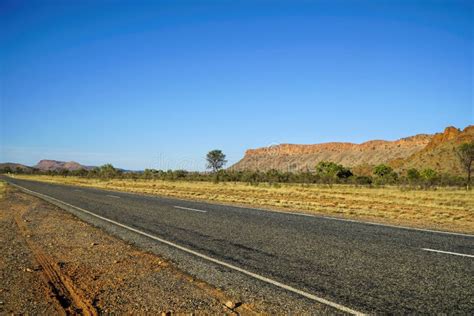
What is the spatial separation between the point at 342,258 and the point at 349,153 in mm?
130362

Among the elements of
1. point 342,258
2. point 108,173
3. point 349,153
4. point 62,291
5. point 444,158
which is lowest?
point 62,291

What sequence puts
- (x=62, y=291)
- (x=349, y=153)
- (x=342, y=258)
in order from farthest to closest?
(x=349, y=153), (x=342, y=258), (x=62, y=291)

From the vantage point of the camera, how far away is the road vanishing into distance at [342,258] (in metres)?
4.55

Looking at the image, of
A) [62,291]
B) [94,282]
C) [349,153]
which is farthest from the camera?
[349,153]

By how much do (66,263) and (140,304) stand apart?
2.90 m

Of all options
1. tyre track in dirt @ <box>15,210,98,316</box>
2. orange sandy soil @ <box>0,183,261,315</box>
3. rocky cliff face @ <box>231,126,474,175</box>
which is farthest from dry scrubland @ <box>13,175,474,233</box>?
rocky cliff face @ <box>231,126,474,175</box>

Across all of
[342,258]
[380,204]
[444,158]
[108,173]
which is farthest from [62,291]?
[108,173]

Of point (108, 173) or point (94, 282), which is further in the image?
point (108, 173)

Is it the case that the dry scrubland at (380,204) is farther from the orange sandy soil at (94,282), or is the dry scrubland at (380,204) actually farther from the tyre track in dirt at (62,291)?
the tyre track in dirt at (62,291)

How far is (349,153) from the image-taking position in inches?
5148

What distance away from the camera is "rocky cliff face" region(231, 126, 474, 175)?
8762 centimetres

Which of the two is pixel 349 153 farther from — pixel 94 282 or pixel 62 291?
pixel 62 291

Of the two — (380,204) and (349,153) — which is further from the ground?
(349,153)

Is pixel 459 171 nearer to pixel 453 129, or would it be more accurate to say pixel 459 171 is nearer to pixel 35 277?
pixel 453 129
